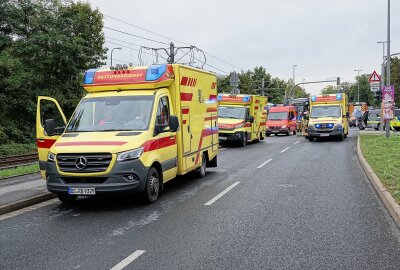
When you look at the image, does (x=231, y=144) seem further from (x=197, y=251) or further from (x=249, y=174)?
(x=197, y=251)

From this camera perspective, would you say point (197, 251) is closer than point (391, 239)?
Yes

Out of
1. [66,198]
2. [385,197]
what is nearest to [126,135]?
[66,198]

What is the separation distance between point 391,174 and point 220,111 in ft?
48.0

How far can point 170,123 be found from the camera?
914 cm

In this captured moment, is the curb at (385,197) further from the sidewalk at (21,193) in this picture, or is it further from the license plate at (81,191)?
the sidewalk at (21,193)

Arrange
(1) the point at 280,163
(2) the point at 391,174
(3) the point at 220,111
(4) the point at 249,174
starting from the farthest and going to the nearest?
(3) the point at 220,111 → (1) the point at 280,163 → (4) the point at 249,174 → (2) the point at 391,174

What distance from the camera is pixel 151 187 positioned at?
8727 mm

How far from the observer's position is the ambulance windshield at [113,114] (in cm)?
888

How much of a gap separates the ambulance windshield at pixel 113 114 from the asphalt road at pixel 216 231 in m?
1.53

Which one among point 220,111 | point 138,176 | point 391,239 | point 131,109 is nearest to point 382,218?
point 391,239

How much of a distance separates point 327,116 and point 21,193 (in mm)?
22039

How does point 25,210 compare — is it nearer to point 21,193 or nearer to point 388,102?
point 21,193

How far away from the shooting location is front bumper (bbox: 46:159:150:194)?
7.90m

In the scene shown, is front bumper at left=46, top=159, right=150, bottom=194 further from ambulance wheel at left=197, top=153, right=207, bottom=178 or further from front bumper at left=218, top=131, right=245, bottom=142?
front bumper at left=218, top=131, right=245, bottom=142
